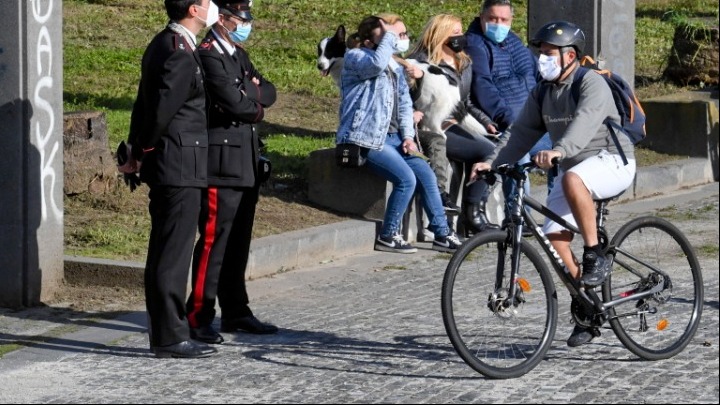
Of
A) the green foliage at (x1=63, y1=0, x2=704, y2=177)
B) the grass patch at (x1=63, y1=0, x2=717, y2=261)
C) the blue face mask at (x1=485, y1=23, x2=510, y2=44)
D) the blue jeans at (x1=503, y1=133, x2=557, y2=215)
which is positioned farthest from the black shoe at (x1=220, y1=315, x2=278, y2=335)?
the blue face mask at (x1=485, y1=23, x2=510, y2=44)

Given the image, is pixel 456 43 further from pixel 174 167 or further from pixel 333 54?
pixel 174 167

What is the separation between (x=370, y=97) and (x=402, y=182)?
2.09 ft

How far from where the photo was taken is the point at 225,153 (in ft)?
24.2

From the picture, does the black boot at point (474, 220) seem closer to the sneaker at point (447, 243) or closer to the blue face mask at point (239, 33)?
the sneaker at point (447, 243)

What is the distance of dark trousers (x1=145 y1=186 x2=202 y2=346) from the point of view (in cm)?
707

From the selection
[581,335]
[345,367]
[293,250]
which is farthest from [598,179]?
[293,250]

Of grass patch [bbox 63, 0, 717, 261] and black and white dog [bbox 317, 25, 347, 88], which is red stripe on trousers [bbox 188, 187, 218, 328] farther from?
black and white dog [bbox 317, 25, 347, 88]

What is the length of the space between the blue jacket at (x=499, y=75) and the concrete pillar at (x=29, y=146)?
3.43 metres

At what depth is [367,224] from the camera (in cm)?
1023

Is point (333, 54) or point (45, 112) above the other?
point (333, 54)

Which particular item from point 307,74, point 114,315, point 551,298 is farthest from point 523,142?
point 307,74

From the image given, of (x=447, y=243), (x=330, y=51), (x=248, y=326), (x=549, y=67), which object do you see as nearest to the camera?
(x=549, y=67)

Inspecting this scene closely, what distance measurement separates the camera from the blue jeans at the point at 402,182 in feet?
33.1

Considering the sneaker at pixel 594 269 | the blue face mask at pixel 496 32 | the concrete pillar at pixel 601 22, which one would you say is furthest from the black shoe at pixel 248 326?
the concrete pillar at pixel 601 22
